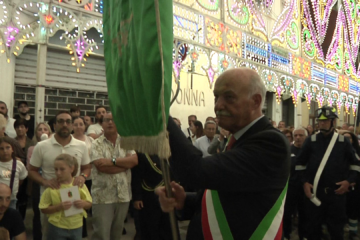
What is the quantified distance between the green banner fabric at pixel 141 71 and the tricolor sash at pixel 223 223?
1.38 ft

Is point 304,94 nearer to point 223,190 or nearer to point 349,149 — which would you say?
point 349,149

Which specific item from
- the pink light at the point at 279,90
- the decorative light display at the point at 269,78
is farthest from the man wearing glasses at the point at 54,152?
the pink light at the point at 279,90

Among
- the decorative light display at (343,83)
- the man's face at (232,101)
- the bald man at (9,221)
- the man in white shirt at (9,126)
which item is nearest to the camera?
the man's face at (232,101)

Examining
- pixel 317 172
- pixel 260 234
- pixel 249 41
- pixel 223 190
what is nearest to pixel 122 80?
pixel 223 190

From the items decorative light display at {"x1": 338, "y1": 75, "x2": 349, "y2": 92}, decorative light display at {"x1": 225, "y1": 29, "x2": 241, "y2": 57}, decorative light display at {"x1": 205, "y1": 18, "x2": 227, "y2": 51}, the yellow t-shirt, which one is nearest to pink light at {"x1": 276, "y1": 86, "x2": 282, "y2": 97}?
decorative light display at {"x1": 225, "y1": 29, "x2": 241, "y2": 57}

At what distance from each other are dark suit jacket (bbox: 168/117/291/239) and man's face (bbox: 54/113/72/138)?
3.20 m

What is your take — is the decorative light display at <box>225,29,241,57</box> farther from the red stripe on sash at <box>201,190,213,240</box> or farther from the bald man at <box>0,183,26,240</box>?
the red stripe on sash at <box>201,190,213,240</box>

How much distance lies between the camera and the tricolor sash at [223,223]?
5.61 ft

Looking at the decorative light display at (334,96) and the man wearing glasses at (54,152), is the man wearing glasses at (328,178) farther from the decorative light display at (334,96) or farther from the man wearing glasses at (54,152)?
the decorative light display at (334,96)

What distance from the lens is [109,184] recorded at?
456cm

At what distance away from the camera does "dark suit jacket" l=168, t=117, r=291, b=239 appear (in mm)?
1593

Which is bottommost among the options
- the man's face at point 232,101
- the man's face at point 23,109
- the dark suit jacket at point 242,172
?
the dark suit jacket at point 242,172

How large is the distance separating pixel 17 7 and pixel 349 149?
5377mm

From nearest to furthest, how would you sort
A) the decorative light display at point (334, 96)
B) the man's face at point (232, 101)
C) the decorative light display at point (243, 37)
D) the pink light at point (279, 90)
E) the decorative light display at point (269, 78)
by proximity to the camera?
the man's face at point (232, 101), the decorative light display at point (243, 37), the decorative light display at point (269, 78), the pink light at point (279, 90), the decorative light display at point (334, 96)
